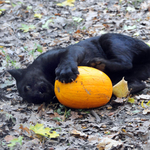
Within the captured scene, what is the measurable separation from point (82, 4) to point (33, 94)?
5710 mm

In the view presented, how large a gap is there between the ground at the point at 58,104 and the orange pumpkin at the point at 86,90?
7.8 inches

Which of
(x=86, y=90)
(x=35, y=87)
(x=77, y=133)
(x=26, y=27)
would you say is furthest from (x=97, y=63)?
(x=26, y=27)

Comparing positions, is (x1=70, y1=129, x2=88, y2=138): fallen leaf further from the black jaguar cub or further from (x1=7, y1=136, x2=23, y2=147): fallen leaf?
the black jaguar cub

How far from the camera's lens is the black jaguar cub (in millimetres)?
4305

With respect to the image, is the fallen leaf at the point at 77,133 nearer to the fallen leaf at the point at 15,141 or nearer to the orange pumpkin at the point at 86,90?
the orange pumpkin at the point at 86,90

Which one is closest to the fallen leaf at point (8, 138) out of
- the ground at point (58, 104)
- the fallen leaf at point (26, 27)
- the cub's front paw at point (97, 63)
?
the ground at point (58, 104)

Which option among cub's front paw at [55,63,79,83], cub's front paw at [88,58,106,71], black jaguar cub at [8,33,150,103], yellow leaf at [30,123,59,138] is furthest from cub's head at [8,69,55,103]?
yellow leaf at [30,123,59,138]

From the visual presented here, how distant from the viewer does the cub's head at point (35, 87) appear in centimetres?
429

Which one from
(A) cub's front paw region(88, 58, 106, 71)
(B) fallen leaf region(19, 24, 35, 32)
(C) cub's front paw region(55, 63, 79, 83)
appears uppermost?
(C) cub's front paw region(55, 63, 79, 83)

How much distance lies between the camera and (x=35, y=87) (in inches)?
170

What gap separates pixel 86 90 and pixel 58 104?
837 mm

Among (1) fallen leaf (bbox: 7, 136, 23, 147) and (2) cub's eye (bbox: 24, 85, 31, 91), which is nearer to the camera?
(1) fallen leaf (bbox: 7, 136, 23, 147)

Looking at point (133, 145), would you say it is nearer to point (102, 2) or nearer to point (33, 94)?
point (33, 94)

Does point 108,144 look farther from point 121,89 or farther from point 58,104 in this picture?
point 58,104
